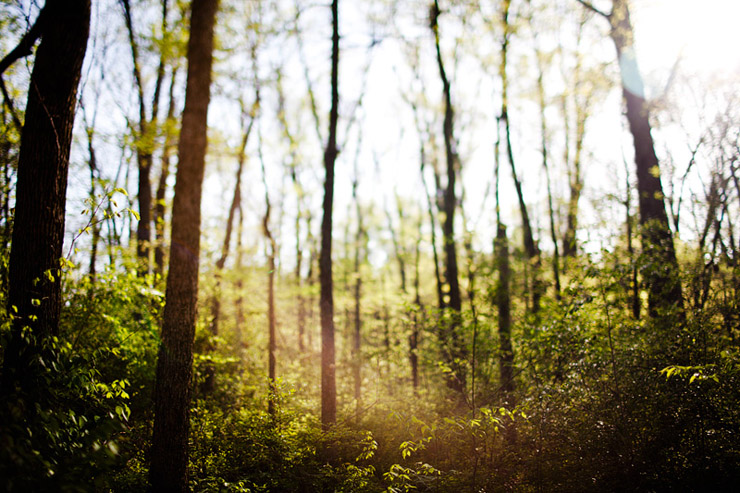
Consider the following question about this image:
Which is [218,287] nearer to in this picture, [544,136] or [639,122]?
[639,122]

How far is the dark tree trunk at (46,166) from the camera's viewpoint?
4137 mm

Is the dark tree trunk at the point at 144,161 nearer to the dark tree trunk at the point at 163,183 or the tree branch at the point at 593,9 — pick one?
the dark tree trunk at the point at 163,183

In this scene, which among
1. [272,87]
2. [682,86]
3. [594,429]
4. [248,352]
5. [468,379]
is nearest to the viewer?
[594,429]

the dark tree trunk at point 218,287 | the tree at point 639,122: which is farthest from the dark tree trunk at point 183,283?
the tree at point 639,122

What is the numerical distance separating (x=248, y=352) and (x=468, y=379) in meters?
8.37

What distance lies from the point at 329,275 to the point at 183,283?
12.2ft

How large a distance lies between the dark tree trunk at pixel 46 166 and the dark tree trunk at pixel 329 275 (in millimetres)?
4804

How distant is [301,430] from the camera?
6.81 m

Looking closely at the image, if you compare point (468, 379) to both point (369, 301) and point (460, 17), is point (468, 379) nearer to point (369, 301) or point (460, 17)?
point (369, 301)

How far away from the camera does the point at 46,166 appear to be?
4.40m

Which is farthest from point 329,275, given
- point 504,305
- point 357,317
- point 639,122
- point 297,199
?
point 297,199

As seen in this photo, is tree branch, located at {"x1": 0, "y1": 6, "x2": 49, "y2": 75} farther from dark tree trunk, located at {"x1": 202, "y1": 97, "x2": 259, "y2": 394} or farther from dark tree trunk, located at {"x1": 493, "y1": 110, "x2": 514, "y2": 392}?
dark tree trunk, located at {"x1": 493, "y1": 110, "x2": 514, "y2": 392}

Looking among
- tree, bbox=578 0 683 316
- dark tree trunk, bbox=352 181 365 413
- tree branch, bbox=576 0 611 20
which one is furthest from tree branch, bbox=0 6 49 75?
tree branch, bbox=576 0 611 20

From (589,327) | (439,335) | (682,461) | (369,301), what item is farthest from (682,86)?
(369,301)
